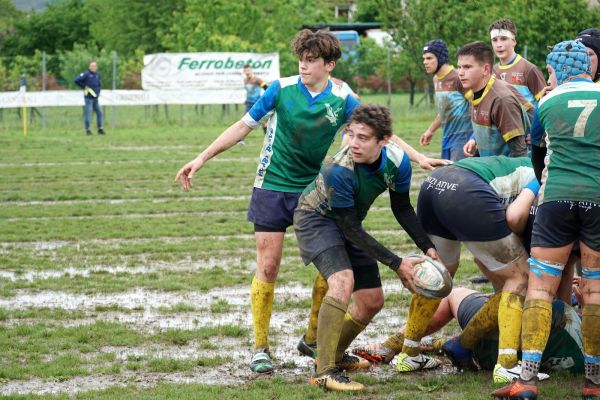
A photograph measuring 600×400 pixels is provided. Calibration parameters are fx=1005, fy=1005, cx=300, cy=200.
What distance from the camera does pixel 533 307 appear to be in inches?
227

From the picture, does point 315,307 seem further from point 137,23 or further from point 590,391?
point 137,23

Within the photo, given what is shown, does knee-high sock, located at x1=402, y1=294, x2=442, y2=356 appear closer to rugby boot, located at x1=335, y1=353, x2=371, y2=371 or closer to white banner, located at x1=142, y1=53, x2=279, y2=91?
rugby boot, located at x1=335, y1=353, x2=371, y2=371

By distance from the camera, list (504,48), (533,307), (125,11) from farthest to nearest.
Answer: (125,11) < (504,48) < (533,307)

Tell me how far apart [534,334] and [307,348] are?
6.14ft

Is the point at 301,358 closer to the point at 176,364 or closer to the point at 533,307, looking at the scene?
the point at 176,364

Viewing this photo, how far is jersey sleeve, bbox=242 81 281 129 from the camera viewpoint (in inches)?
270

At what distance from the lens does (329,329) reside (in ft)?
20.4

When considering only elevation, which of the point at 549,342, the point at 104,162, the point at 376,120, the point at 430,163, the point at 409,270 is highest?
the point at 376,120

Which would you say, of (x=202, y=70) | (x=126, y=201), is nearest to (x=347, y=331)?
(x=126, y=201)

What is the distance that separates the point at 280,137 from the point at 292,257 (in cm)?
397

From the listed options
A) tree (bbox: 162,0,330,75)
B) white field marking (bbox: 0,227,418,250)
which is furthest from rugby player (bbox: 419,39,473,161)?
tree (bbox: 162,0,330,75)

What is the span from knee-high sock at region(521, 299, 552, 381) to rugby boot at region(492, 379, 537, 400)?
5 cm

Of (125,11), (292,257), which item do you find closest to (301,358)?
(292,257)

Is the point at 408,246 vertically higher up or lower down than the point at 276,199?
lower down
